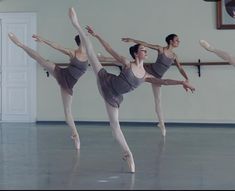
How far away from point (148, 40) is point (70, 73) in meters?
3.12

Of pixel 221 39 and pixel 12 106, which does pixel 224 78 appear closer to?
pixel 221 39

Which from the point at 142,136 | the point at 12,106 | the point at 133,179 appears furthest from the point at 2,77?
the point at 133,179

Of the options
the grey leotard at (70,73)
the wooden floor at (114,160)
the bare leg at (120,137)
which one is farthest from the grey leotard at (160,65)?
the bare leg at (120,137)

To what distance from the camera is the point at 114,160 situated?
5.72m

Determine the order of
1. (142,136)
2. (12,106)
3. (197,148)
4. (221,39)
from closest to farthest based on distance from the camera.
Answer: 1. (197,148)
2. (142,136)
3. (221,39)
4. (12,106)

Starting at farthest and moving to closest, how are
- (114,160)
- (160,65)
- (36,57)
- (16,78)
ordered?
1. (16,78)
2. (160,65)
3. (36,57)
4. (114,160)

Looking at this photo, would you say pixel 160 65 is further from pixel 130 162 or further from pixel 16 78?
pixel 16 78

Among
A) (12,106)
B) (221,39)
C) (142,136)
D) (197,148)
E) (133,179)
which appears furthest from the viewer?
(12,106)

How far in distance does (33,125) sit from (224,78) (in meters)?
3.46

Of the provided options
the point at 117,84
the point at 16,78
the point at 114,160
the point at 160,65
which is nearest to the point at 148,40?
the point at 160,65

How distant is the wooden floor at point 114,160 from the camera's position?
181 inches

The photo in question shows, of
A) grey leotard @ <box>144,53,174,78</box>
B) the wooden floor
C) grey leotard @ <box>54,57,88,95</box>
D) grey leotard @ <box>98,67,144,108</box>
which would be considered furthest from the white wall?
grey leotard @ <box>98,67,144,108</box>

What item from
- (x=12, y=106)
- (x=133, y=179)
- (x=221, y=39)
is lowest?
(x=133, y=179)

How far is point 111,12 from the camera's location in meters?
9.48
